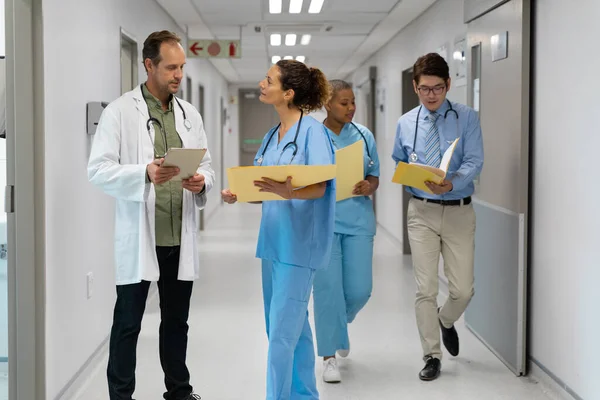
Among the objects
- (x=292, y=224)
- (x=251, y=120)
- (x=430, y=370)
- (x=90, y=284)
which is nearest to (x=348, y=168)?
(x=292, y=224)

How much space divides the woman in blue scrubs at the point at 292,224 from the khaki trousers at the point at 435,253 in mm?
971

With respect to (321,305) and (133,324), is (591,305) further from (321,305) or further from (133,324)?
(133,324)

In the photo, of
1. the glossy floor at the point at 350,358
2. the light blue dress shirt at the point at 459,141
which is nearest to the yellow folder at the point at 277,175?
the light blue dress shirt at the point at 459,141

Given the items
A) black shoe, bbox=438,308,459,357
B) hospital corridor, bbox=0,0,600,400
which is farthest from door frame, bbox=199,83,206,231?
black shoe, bbox=438,308,459,357

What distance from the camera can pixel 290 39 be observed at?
9.50 m


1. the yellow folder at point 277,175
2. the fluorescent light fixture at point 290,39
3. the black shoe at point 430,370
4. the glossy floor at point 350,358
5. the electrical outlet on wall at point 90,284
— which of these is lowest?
the glossy floor at point 350,358

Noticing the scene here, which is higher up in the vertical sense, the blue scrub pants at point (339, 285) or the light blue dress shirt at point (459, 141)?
the light blue dress shirt at point (459, 141)

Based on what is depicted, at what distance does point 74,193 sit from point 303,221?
128 cm

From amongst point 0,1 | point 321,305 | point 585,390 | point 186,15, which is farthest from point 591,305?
point 186,15

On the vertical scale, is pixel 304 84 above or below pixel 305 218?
above

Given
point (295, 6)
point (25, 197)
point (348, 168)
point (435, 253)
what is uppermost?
point (295, 6)

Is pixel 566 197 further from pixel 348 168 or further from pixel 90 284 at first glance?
pixel 90 284

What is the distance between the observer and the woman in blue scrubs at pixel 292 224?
2873 millimetres

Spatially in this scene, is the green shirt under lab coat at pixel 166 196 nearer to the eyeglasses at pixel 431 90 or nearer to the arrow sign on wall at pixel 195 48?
the eyeglasses at pixel 431 90
